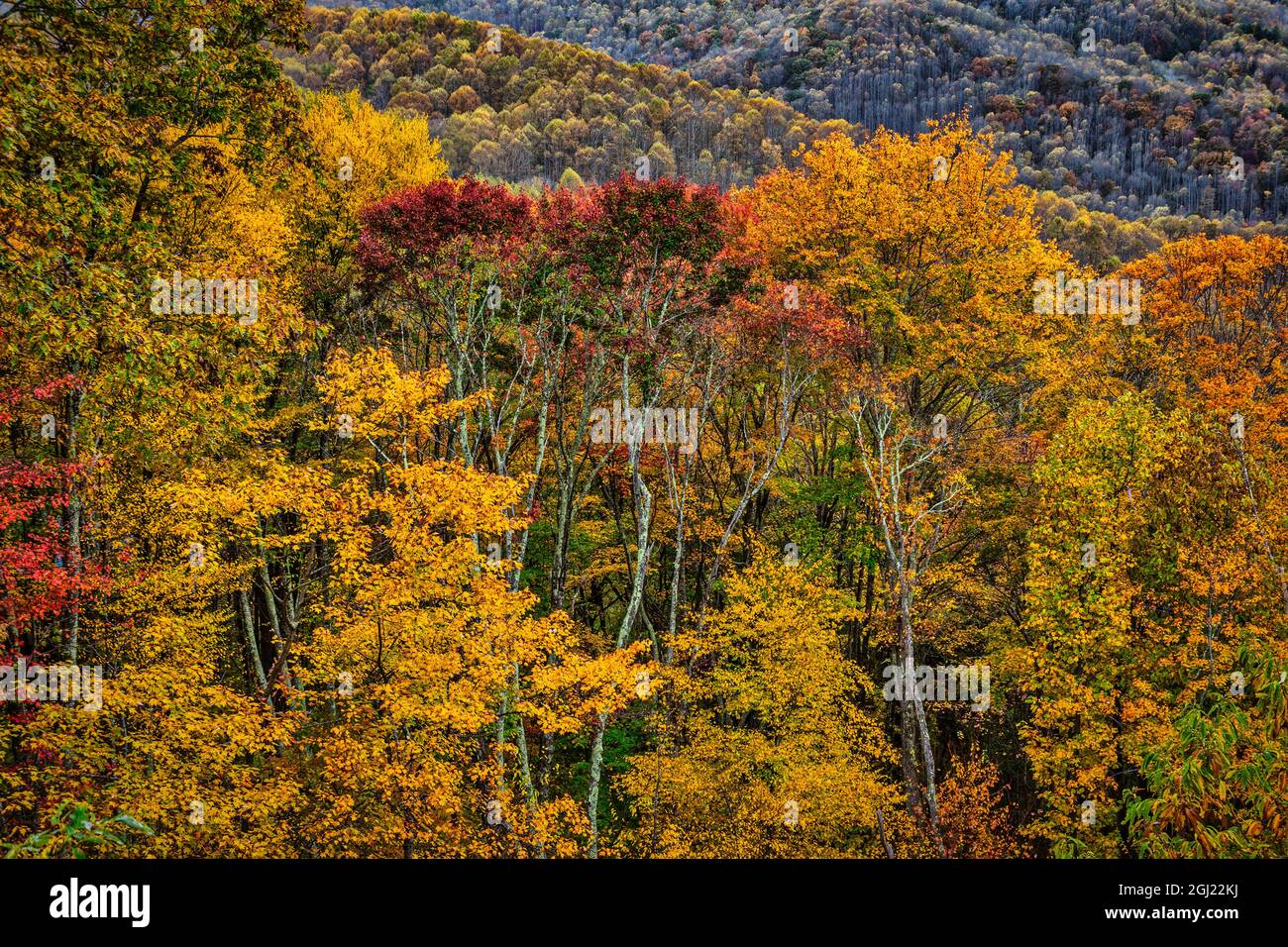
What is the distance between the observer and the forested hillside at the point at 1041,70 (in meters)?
98.1

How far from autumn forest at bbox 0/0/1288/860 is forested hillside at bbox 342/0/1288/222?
68.9m

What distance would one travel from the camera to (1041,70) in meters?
118

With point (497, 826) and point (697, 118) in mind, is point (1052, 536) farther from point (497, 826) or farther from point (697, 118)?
point (697, 118)

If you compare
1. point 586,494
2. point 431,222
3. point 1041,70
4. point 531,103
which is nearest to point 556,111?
point 531,103

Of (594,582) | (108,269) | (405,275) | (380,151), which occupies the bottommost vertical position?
(594,582)

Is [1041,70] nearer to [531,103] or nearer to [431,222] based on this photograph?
[531,103]

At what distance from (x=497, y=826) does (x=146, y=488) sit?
37.0 feet

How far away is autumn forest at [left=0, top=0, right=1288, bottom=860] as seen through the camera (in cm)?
1141

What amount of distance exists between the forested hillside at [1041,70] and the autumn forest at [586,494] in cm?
6890

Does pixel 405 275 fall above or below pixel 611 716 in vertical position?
above

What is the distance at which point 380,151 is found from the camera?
2817cm

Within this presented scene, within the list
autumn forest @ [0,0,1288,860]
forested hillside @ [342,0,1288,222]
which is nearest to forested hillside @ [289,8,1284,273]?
forested hillside @ [342,0,1288,222]

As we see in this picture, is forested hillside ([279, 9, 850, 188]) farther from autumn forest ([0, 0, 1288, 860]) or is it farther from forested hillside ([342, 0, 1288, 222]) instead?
autumn forest ([0, 0, 1288, 860])
